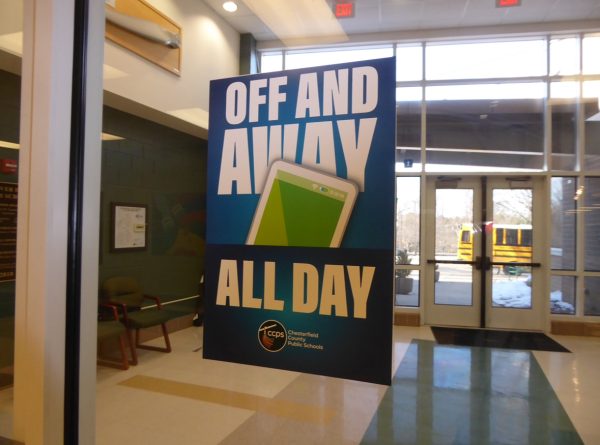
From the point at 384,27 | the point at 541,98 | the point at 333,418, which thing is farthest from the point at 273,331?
the point at 541,98

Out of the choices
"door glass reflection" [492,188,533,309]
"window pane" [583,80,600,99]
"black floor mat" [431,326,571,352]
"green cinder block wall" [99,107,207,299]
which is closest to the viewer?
"green cinder block wall" [99,107,207,299]

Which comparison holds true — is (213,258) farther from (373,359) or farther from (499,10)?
(499,10)

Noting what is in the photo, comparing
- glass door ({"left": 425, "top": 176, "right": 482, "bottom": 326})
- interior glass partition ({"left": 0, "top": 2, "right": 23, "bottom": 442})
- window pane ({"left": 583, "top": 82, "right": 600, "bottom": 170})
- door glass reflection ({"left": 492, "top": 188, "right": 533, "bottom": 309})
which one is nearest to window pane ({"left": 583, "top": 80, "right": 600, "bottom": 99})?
window pane ({"left": 583, "top": 82, "right": 600, "bottom": 170})

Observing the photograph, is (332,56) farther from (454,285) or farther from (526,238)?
(526,238)

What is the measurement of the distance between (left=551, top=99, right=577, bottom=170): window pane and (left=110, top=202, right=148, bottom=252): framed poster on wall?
6.07m

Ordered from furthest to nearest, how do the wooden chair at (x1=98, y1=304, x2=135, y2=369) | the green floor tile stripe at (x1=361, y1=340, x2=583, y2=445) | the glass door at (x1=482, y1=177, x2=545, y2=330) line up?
the glass door at (x1=482, y1=177, x2=545, y2=330) < the green floor tile stripe at (x1=361, y1=340, x2=583, y2=445) < the wooden chair at (x1=98, y1=304, x2=135, y2=369)

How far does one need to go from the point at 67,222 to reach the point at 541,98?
6758 millimetres

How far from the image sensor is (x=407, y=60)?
1.23m

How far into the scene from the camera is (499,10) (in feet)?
5.71

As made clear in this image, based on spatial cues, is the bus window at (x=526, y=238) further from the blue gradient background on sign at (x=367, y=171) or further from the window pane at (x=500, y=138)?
the blue gradient background on sign at (x=367, y=171)

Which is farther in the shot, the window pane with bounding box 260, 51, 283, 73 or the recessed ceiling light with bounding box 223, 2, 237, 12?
the recessed ceiling light with bounding box 223, 2, 237, 12

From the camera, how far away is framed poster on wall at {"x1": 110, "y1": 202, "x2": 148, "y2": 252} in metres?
1.61

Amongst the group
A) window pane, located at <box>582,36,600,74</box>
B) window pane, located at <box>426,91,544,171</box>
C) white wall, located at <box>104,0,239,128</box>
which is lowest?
white wall, located at <box>104,0,239,128</box>

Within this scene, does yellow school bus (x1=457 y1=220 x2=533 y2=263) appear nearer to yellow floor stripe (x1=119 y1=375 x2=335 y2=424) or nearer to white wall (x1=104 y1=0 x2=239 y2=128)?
yellow floor stripe (x1=119 y1=375 x2=335 y2=424)
